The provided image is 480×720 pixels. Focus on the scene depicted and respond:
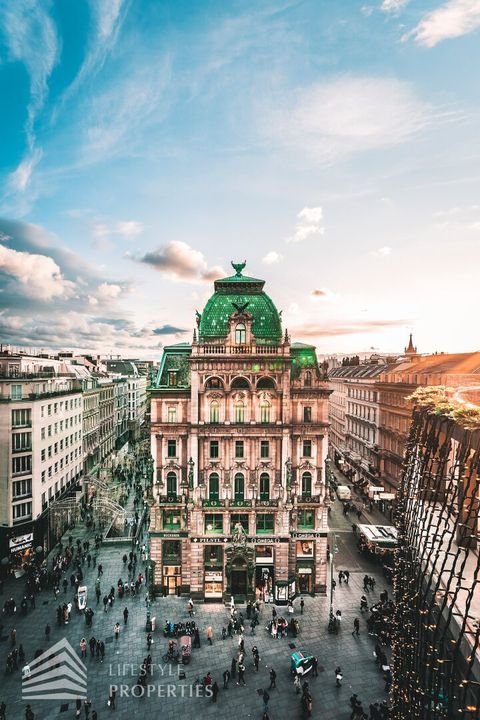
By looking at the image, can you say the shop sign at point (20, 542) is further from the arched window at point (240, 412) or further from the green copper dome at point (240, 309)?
the green copper dome at point (240, 309)

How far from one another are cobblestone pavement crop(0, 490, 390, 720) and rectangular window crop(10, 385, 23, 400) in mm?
20245

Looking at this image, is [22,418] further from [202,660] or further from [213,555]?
[202,660]

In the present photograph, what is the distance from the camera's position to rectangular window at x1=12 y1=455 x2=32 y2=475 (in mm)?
48206

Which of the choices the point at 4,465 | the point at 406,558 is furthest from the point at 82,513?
the point at 406,558

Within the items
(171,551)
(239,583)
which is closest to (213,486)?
(171,551)

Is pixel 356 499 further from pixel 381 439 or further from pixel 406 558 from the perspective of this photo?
pixel 406 558

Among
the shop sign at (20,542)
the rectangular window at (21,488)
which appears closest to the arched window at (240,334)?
the rectangular window at (21,488)

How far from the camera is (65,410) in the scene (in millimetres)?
62906

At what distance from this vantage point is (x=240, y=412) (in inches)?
1779

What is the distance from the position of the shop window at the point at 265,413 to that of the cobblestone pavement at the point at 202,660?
18672mm

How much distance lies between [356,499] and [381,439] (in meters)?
12.4

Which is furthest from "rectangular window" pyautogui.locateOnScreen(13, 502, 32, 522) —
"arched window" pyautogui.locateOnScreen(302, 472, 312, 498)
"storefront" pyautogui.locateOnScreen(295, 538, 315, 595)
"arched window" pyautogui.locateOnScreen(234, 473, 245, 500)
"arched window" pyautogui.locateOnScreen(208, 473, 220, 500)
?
"arched window" pyautogui.locateOnScreen(302, 472, 312, 498)

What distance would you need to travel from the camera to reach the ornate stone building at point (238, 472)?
44031 mm

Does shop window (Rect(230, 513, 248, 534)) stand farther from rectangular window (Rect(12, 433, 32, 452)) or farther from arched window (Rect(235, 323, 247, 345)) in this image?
rectangular window (Rect(12, 433, 32, 452))
